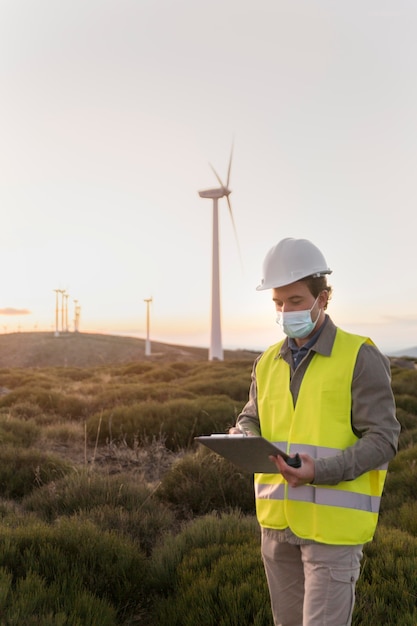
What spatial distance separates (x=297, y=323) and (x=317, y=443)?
20.2 inches

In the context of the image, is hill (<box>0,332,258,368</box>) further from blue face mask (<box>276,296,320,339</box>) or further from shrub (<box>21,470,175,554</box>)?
blue face mask (<box>276,296,320,339</box>)

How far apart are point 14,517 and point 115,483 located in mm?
1255

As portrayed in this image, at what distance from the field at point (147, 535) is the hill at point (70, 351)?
6129 cm

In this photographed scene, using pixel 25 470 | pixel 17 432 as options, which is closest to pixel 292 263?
pixel 25 470

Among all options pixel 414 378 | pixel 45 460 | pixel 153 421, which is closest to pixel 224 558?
pixel 45 460

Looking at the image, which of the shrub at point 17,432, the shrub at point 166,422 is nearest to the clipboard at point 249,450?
the shrub at point 17,432

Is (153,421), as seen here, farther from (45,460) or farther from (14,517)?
(14,517)

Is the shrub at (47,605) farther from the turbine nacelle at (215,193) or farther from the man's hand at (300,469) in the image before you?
the turbine nacelle at (215,193)

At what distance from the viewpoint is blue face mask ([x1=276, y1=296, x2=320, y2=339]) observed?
2658mm

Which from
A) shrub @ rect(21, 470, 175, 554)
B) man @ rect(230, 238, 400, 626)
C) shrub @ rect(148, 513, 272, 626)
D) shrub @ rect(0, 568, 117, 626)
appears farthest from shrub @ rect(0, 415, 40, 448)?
man @ rect(230, 238, 400, 626)

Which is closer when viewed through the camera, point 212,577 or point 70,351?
point 212,577

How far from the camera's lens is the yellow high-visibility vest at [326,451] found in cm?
250

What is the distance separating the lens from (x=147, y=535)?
570cm

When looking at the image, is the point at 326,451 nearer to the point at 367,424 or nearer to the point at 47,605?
the point at 367,424
